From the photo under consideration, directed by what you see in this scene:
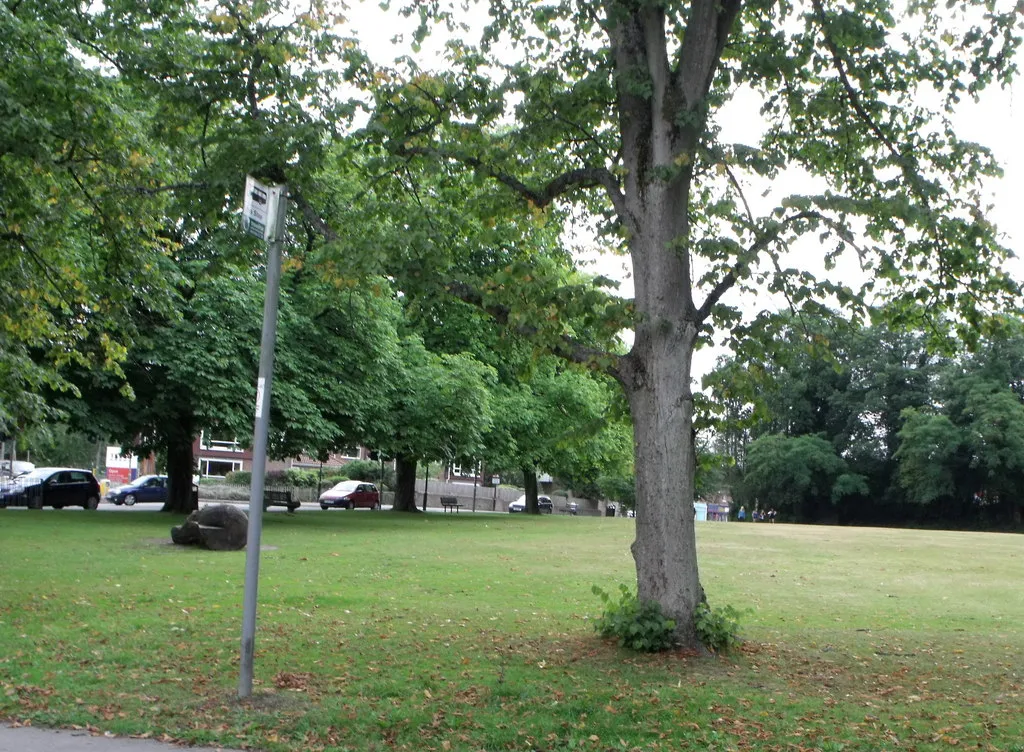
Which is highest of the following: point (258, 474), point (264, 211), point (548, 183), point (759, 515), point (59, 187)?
point (59, 187)

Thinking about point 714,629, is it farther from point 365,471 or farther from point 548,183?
point 365,471

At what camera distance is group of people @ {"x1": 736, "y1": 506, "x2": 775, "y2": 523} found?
81.1 m

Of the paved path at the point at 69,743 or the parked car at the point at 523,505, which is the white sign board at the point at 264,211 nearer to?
the paved path at the point at 69,743

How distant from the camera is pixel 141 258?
16031 mm

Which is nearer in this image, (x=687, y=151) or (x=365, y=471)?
(x=687, y=151)

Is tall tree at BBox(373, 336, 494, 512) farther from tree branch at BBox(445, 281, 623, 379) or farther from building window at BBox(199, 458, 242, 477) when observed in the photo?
building window at BBox(199, 458, 242, 477)

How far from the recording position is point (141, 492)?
49.3m

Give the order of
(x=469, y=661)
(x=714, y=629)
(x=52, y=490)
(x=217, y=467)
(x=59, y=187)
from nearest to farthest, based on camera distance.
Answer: (x=469, y=661)
(x=714, y=629)
(x=59, y=187)
(x=52, y=490)
(x=217, y=467)

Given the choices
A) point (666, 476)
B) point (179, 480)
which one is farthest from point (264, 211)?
point (179, 480)

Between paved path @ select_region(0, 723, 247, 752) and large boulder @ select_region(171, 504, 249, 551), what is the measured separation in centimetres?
1358

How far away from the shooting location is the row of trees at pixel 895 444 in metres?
68.2

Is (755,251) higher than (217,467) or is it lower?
higher

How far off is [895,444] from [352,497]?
4334cm

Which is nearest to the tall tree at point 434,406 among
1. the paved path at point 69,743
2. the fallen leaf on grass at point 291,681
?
the fallen leaf on grass at point 291,681
